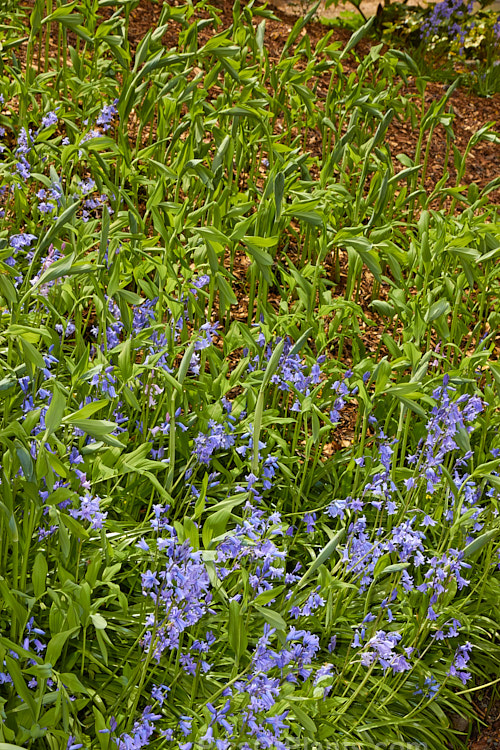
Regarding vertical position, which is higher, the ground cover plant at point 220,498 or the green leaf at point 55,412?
the green leaf at point 55,412

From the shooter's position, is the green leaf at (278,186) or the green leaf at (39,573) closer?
the green leaf at (39,573)

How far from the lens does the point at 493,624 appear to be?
2.48m

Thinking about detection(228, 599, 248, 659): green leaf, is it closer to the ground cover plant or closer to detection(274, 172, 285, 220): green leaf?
the ground cover plant

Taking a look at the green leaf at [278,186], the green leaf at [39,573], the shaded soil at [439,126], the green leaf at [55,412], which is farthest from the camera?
the shaded soil at [439,126]

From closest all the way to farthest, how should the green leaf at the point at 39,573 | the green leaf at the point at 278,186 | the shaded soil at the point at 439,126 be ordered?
the green leaf at the point at 39,573 < the green leaf at the point at 278,186 < the shaded soil at the point at 439,126

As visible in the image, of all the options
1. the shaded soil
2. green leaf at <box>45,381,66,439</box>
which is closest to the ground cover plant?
green leaf at <box>45,381,66,439</box>

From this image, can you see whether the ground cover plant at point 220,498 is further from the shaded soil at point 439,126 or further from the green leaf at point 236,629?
the shaded soil at point 439,126

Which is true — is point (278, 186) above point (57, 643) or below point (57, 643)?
above

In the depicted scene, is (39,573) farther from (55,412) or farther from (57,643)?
(55,412)

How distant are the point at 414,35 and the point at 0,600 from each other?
20.6 ft

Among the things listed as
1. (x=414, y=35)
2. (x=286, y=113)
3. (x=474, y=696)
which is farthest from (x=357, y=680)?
(x=414, y=35)

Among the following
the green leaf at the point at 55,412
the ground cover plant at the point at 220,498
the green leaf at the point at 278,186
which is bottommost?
the ground cover plant at the point at 220,498

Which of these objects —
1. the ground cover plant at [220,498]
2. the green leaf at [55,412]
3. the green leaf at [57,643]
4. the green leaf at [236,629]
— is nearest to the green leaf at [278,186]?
the ground cover plant at [220,498]

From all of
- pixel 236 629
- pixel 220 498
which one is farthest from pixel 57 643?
pixel 220 498
